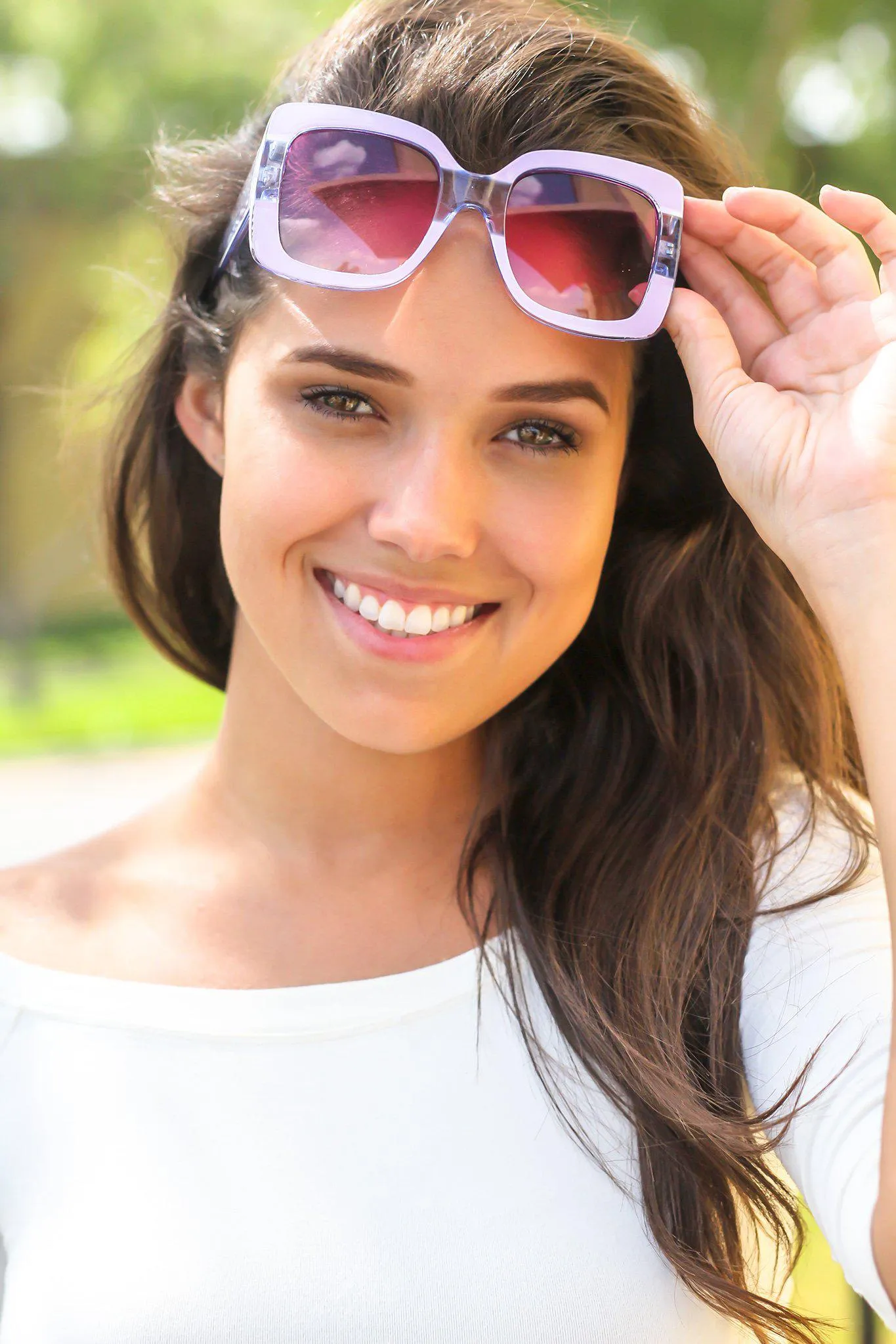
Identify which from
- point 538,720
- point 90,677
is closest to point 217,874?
point 538,720

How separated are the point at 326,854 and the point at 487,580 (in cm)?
58

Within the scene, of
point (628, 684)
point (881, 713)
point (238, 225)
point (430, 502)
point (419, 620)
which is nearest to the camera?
point (881, 713)

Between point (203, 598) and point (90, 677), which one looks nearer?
point (203, 598)

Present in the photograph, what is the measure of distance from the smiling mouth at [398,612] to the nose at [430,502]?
85 mm

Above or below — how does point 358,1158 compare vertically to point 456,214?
below

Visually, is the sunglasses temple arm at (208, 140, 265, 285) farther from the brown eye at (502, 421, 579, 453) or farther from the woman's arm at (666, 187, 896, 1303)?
the woman's arm at (666, 187, 896, 1303)

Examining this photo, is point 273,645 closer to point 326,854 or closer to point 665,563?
point 326,854

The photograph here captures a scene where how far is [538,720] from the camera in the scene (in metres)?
2.29

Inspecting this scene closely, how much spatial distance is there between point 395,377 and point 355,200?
10.3 inches

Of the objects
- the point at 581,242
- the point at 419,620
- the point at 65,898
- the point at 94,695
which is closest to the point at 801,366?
the point at 581,242

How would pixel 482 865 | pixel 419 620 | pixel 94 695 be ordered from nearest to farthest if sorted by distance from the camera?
pixel 419 620
pixel 482 865
pixel 94 695

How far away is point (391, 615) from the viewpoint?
1836mm

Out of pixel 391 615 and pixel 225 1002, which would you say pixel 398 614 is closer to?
pixel 391 615

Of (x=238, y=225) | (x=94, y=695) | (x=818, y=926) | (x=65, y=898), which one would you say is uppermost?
(x=94, y=695)
